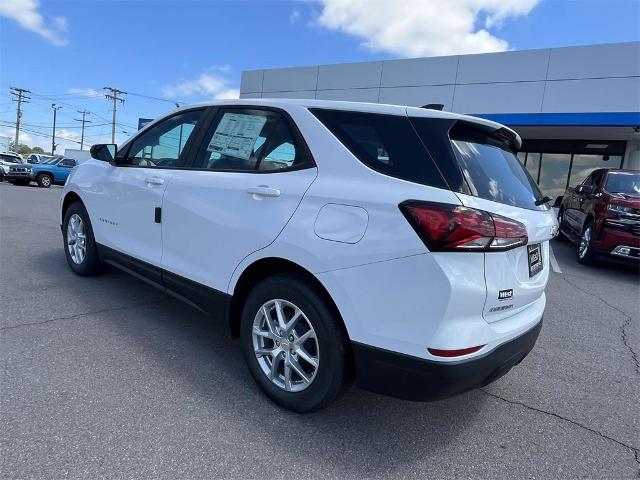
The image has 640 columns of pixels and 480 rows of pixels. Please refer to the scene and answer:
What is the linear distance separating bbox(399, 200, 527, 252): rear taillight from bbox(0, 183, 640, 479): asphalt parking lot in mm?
1144

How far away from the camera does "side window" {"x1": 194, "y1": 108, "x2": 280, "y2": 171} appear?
2.81 m

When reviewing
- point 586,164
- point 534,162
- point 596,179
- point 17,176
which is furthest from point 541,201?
point 17,176

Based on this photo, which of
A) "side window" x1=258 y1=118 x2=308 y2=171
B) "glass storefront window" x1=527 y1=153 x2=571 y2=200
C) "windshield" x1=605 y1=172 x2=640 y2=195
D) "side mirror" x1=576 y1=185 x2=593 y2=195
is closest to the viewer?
"side window" x1=258 y1=118 x2=308 y2=171

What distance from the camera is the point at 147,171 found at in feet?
11.8

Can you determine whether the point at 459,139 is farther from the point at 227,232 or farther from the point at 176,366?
the point at 176,366

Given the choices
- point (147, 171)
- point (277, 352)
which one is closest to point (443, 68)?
point (147, 171)

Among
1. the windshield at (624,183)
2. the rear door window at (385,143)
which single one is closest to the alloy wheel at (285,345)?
the rear door window at (385,143)

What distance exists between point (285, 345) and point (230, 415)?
1.66 feet

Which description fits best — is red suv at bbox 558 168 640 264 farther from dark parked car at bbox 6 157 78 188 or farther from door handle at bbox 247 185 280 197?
dark parked car at bbox 6 157 78 188

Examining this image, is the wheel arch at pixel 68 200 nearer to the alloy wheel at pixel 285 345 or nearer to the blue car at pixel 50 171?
the alloy wheel at pixel 285 345

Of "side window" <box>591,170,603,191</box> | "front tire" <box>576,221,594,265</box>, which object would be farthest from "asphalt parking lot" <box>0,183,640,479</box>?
"side window" <box>591,170,603,191</box>

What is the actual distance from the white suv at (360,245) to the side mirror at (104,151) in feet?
4.65

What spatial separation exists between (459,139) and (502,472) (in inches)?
67.7

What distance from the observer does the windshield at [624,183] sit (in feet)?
25.0
